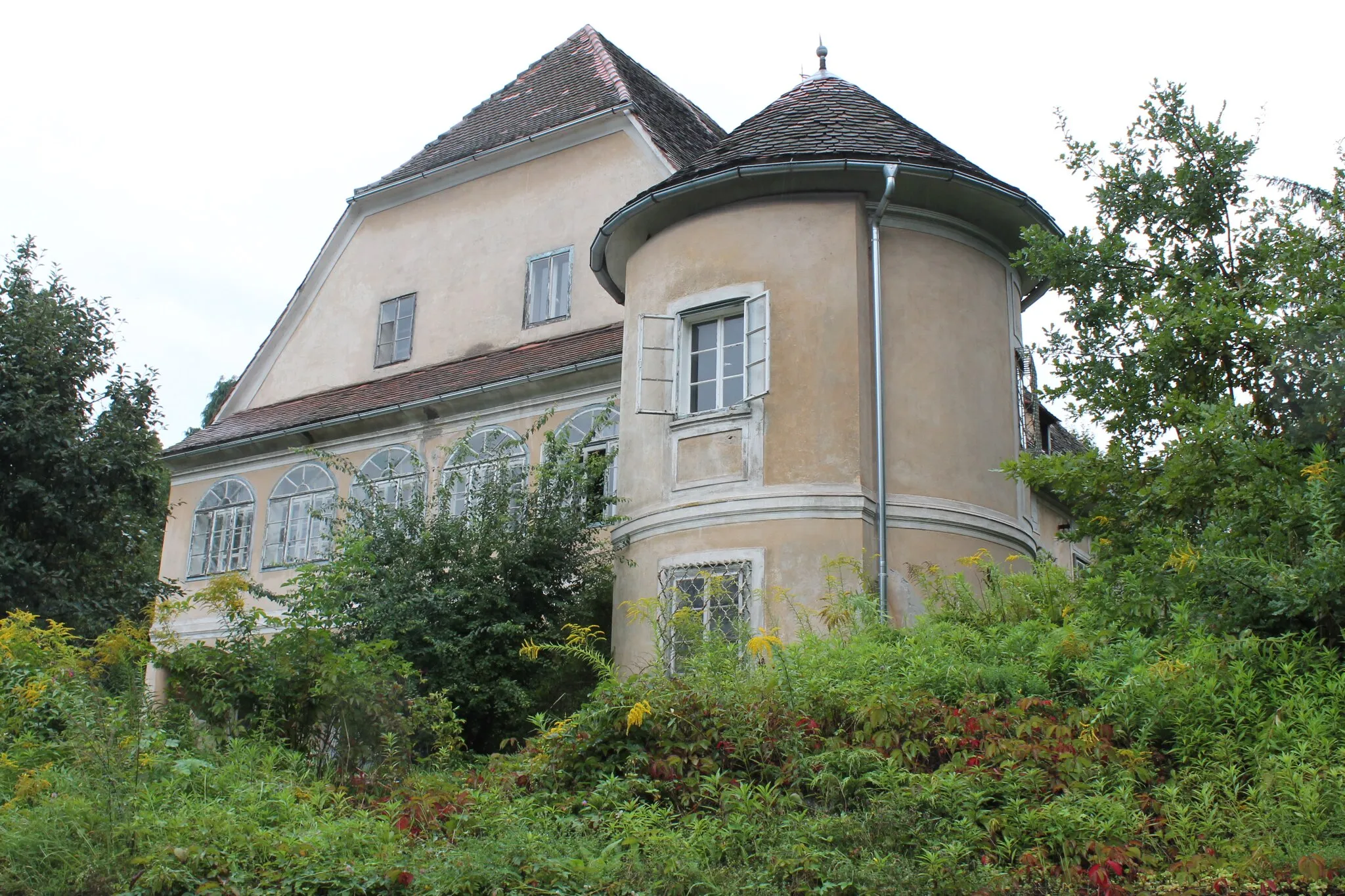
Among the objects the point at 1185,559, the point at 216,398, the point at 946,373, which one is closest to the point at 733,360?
the point at 946,373

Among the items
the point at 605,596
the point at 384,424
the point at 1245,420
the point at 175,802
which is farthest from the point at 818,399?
the point at 384,424

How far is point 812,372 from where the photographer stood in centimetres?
1233

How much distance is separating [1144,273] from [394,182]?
44.6 ft

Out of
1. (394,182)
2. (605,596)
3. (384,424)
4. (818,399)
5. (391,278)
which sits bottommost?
(605,596)

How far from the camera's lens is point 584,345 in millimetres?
17203

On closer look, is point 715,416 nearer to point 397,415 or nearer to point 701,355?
point 701,355

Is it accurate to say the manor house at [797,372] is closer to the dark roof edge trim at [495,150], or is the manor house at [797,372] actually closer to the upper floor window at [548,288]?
the upper floor window at [548,288]

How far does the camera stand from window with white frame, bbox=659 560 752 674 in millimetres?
11281

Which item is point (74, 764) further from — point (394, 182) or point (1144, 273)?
point (394, 182)

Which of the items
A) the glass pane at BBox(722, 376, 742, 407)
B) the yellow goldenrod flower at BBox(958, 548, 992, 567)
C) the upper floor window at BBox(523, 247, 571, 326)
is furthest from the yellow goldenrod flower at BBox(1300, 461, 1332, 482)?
the upper floor window at BBox(523, 247, 571, 326)

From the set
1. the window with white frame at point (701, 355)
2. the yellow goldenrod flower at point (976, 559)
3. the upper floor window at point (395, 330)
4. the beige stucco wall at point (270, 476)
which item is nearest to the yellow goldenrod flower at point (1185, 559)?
the yellow goldenrod flower at point (976, 559)

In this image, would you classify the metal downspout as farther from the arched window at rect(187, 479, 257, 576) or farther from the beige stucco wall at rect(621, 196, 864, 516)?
the arched window at rect(187, 479, 257, 576)

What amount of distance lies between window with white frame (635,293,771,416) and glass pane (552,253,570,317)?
551 cm

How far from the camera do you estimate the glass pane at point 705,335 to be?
43.0ft
